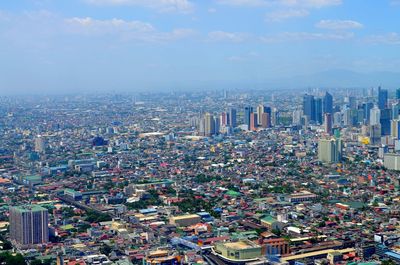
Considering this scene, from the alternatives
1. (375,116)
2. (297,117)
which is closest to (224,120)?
(297,117)

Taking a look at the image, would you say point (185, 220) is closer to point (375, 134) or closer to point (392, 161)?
point (392, 161)

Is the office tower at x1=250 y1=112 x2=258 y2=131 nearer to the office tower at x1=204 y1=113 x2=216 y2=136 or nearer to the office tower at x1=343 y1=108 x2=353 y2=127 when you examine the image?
the office tower at x1=204 y1=113 x2=216 y2=136

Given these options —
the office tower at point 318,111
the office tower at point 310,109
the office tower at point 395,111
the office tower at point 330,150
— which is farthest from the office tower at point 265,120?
the office tower at point 330,150

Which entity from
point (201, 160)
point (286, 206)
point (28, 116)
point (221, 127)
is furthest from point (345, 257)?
point (28, 116)

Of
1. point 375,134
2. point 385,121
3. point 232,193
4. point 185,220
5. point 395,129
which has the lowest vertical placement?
point 232,193

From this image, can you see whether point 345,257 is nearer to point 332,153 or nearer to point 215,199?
point 215,199

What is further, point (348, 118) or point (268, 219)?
point (348, 118)

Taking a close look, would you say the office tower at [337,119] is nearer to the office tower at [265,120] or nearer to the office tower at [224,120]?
the office tower at [265,120]

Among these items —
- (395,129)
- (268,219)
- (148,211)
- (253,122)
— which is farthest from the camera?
(253,122)
